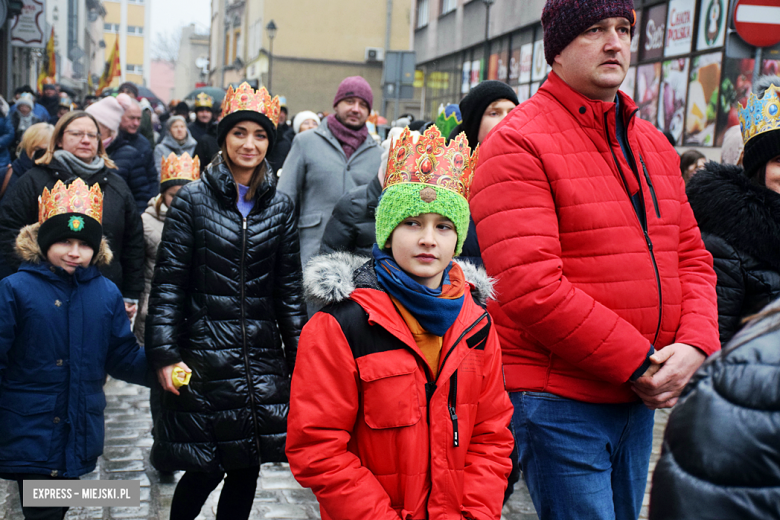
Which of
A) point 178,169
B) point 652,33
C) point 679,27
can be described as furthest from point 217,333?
point 652,33

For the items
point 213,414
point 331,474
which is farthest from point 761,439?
point 213,414

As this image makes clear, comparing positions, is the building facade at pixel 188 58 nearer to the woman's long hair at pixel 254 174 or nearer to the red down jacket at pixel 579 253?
the woman's long hair at pixel 254 174

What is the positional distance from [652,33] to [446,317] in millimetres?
13471

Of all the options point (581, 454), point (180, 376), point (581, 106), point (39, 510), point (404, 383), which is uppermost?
point (581, 106)

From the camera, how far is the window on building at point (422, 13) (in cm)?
2940

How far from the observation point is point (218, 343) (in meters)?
3.65

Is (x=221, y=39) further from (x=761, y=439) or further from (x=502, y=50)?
(x=761, y=439)

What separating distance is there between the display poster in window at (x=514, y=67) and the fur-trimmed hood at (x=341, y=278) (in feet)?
61.2

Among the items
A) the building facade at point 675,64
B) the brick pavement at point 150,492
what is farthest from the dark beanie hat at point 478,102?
the building facade at point 675,64

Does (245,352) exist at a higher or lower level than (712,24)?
lower

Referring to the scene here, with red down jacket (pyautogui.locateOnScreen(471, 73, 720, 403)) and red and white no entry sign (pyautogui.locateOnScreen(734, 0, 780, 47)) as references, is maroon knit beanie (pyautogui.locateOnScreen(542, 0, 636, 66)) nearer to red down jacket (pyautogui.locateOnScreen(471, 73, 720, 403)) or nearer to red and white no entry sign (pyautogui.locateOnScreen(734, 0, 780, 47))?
red down jacket (pyautogui.locateOnScreen(471, 73, 720, 403))

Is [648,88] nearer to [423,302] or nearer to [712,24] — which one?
[712,24]

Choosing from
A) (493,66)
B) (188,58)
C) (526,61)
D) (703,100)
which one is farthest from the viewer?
(188,58)

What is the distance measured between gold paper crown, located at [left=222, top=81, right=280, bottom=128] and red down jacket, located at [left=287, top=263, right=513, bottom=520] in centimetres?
193
